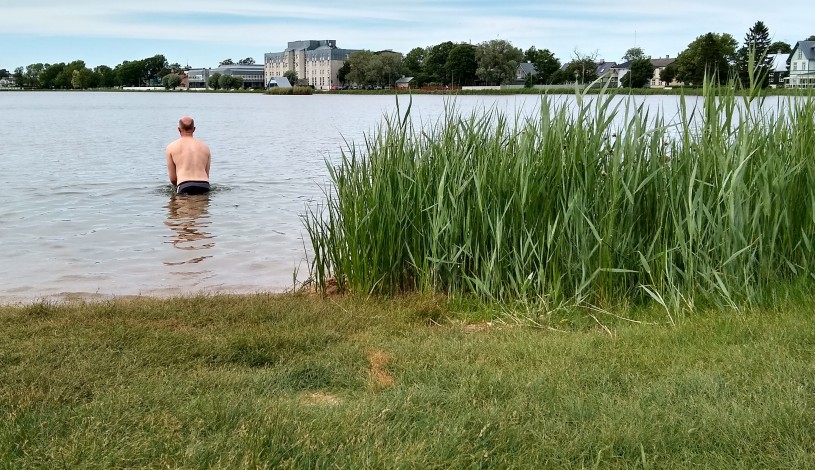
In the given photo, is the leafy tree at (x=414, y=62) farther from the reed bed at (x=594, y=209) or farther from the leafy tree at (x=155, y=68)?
the reed bed at (x=594, y=209)

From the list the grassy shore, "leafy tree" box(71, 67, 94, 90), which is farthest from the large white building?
the grassy shore

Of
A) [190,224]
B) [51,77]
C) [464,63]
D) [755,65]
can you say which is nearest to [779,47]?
[755,65]

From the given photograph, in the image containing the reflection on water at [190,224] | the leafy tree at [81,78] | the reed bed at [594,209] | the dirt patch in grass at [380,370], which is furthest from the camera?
the leafy tree at [81,78]

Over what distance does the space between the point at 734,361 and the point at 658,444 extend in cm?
101

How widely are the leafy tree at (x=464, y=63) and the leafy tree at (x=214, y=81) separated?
224 ft

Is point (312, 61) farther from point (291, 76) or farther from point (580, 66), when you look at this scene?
point (580, 66)

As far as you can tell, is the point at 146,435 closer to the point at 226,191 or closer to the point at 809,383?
the point at 809,383

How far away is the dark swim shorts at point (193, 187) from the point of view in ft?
44.9

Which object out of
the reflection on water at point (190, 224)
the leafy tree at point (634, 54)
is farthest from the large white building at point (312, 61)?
the leafy tree at point (634, 54)

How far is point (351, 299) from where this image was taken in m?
5.69

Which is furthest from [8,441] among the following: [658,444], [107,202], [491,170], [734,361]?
[107,202]

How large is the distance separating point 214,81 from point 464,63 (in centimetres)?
7872

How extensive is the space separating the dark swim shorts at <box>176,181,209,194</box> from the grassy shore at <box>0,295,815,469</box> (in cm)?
869

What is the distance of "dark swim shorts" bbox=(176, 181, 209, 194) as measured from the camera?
13672 mm
